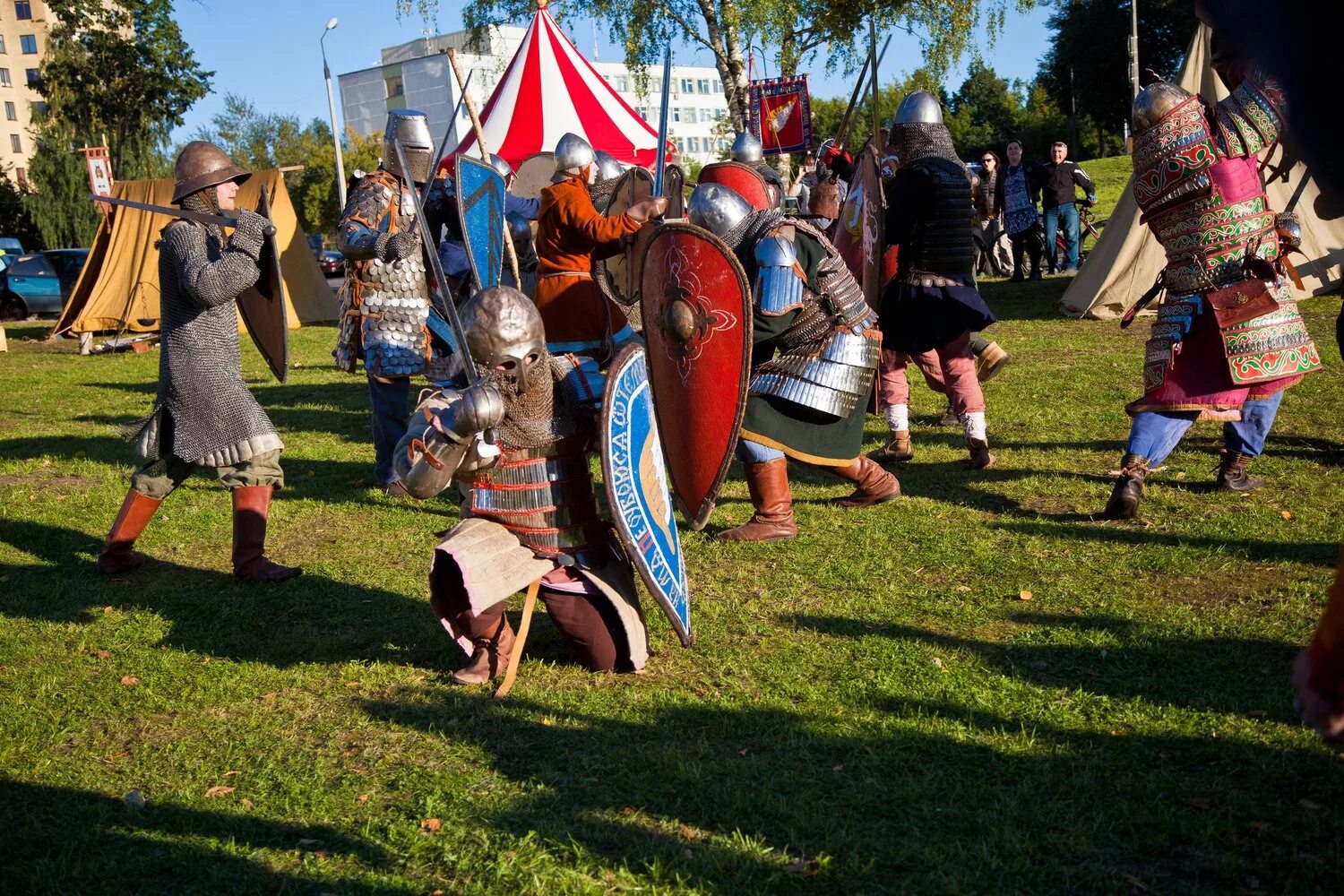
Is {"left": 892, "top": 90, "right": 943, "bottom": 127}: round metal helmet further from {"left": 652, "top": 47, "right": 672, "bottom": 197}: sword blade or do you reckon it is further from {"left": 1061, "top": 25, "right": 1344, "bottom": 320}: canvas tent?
{"left": 1061, "top": 25, "right": 1344, "bottom": 320}: canvas tent

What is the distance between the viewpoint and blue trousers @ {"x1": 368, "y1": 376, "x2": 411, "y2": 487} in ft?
18.1

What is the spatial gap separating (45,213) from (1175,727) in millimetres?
31260

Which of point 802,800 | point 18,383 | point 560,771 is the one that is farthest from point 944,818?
point 18,383

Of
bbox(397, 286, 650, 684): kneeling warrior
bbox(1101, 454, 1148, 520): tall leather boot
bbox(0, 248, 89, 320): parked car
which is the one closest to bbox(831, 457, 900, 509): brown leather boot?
bbox(1101, 454, 1148, 520): tall leather boot

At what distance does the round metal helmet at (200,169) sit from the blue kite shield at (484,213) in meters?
1.18

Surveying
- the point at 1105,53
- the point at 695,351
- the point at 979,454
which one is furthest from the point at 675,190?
the point at 1105,53

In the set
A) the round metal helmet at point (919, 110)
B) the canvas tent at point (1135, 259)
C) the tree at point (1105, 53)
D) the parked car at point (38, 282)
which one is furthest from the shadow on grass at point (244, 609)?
the tree at point (1105, 53)

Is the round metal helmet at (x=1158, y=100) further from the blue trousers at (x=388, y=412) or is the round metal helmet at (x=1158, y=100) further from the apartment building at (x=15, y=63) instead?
the apartment building at (x=15, y=63)

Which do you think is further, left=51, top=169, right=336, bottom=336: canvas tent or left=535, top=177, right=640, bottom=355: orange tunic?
left=51, top=169, right=336, bottom=336: canvas tent

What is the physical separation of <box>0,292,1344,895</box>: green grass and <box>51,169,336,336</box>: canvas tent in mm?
10671

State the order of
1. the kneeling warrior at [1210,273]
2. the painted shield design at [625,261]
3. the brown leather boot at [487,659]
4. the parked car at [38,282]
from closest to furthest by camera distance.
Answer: the brown leather boot at [487,659], the kneeling warrior at [1210,273], the painted shield design at [625,261], the parked car at [38,282]

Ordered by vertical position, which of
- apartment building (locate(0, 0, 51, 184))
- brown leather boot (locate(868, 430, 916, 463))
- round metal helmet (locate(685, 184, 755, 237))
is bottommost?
brown leather boot (locate(868, 430, 916, 463))

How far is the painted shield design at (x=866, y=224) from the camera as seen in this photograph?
208 inches

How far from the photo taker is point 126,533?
4707 millimetres
